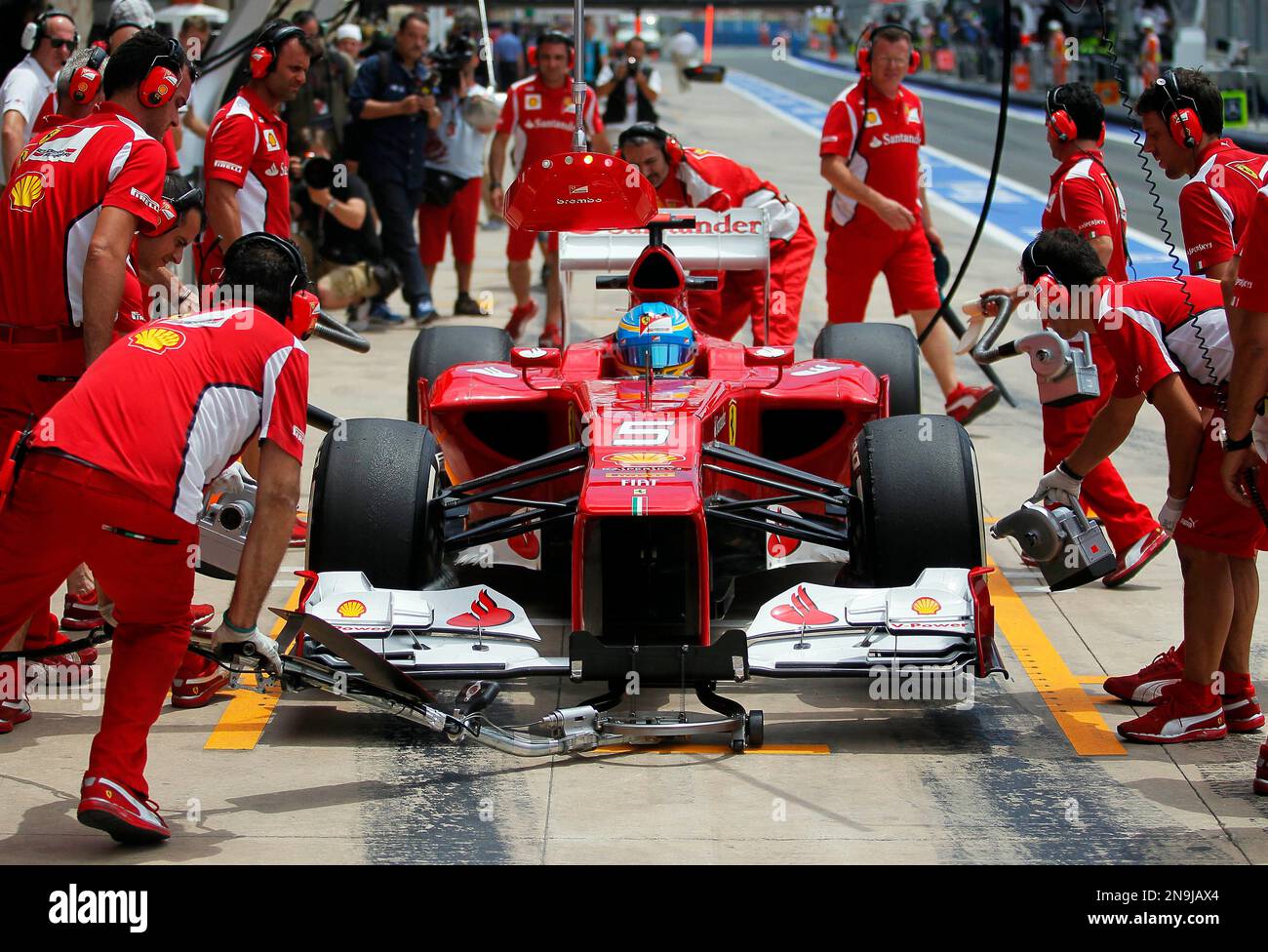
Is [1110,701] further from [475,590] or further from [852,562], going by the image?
[475,590]

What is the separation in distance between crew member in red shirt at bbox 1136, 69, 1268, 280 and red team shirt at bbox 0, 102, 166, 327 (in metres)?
3.27

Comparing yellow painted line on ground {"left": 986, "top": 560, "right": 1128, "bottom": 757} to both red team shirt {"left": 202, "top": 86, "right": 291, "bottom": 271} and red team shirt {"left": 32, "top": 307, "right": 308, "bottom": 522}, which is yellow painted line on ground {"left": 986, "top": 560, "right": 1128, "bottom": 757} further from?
red team shirt {"left": 202, "top": 86, "right": 291, "bottom": 271}

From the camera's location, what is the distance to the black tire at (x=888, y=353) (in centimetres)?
748

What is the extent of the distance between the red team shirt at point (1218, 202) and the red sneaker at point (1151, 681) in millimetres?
1320

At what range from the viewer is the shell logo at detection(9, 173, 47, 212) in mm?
5605

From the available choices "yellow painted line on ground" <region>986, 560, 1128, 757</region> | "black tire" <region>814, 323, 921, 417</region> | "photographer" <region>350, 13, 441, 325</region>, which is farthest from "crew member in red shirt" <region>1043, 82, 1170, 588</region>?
"photographer" <region>350, 13, 441, 325</region>

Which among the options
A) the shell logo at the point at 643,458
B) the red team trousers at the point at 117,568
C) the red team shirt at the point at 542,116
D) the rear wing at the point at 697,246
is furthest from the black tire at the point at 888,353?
the red team shirt at the point at 542,116

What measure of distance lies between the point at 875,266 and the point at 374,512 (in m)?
4.18

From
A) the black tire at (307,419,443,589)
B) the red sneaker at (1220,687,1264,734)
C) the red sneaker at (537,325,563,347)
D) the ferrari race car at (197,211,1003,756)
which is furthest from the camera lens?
the red sneaker at (537,325,563,347)

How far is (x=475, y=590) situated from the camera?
559 cm

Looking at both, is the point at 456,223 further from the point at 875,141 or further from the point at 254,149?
the point at 254,149

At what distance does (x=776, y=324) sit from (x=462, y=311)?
4.50m
